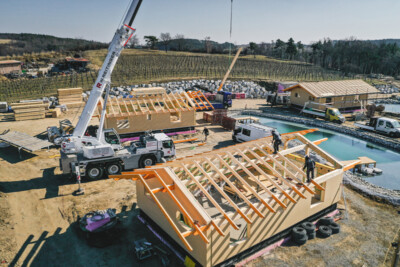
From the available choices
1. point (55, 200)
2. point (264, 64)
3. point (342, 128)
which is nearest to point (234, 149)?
point (55, 200)

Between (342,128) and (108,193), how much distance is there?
24.8 meters

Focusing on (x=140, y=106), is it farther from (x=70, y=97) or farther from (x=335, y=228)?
(x=335, y=228)

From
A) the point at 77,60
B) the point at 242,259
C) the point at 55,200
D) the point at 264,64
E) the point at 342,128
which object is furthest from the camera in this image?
the point at 264,64

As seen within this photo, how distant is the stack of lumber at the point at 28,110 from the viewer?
1148 inches

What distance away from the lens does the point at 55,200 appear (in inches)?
570

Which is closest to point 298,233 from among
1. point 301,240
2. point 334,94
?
point 301,240

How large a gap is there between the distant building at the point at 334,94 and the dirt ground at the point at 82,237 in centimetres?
2224

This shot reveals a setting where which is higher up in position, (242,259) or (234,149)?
(234,149)

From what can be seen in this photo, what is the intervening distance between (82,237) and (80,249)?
0.82 metres

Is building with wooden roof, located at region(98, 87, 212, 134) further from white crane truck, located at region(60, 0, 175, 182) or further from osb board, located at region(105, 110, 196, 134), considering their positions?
white crane truck, located at region(60, 0, 175, 182)

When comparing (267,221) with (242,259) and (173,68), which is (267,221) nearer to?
(242,259)

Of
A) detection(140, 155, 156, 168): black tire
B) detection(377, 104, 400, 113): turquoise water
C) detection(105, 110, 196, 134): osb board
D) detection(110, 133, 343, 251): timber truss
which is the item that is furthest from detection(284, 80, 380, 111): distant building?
detection(140, 155, 156, 168): black tire

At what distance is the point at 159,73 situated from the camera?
59188mm

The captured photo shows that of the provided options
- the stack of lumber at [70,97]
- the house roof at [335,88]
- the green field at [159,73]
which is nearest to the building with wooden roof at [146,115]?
the stack of lumber at [70,97]
